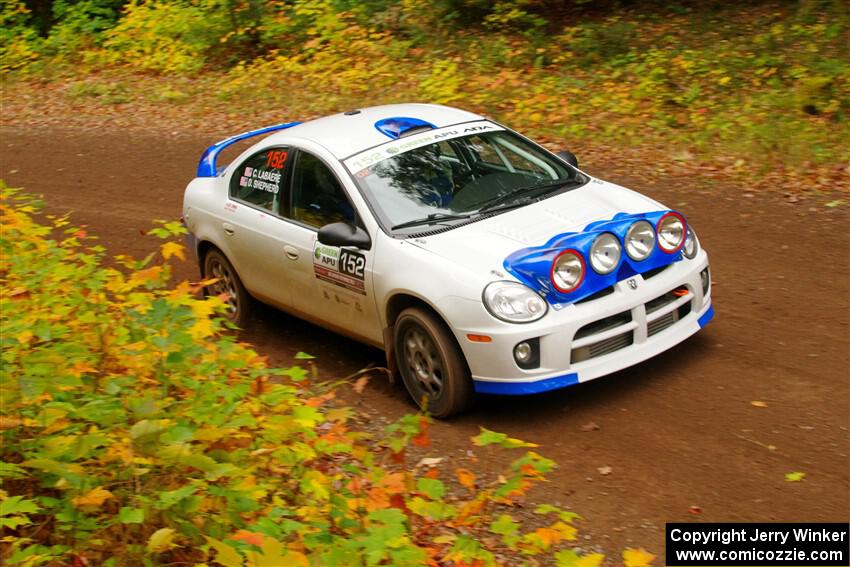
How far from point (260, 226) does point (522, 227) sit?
7.31ft

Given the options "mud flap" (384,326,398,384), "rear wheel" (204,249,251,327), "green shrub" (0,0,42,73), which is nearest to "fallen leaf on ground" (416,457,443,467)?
"mud flap" (384,326,398,384)

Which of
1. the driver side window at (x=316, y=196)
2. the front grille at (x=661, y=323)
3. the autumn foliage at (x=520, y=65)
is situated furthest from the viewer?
the autumn foliage at (x=520, y=65)

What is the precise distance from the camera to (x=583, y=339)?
5.94 metres

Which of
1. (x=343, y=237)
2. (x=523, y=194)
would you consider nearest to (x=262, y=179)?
(x=343, y=237)

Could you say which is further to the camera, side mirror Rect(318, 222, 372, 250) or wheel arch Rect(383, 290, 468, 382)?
side mirror Rect(318, 222, 372, 250)

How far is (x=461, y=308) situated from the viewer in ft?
19.5

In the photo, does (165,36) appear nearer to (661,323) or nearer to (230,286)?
(230,286)

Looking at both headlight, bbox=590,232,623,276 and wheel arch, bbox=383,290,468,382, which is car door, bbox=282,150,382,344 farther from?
headlight, bbox=590,232,623,276

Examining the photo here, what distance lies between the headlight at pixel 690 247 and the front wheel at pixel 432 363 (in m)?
1.74

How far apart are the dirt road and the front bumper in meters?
0.34

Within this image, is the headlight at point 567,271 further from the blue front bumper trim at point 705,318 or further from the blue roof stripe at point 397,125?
the blue roof stripe at point 397,125

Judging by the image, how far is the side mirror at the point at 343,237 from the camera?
6.54 meters

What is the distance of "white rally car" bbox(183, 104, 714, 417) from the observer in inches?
233

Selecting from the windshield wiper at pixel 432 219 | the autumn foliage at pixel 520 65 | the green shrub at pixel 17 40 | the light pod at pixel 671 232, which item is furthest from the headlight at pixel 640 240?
the green shrub at pixel 17 40
